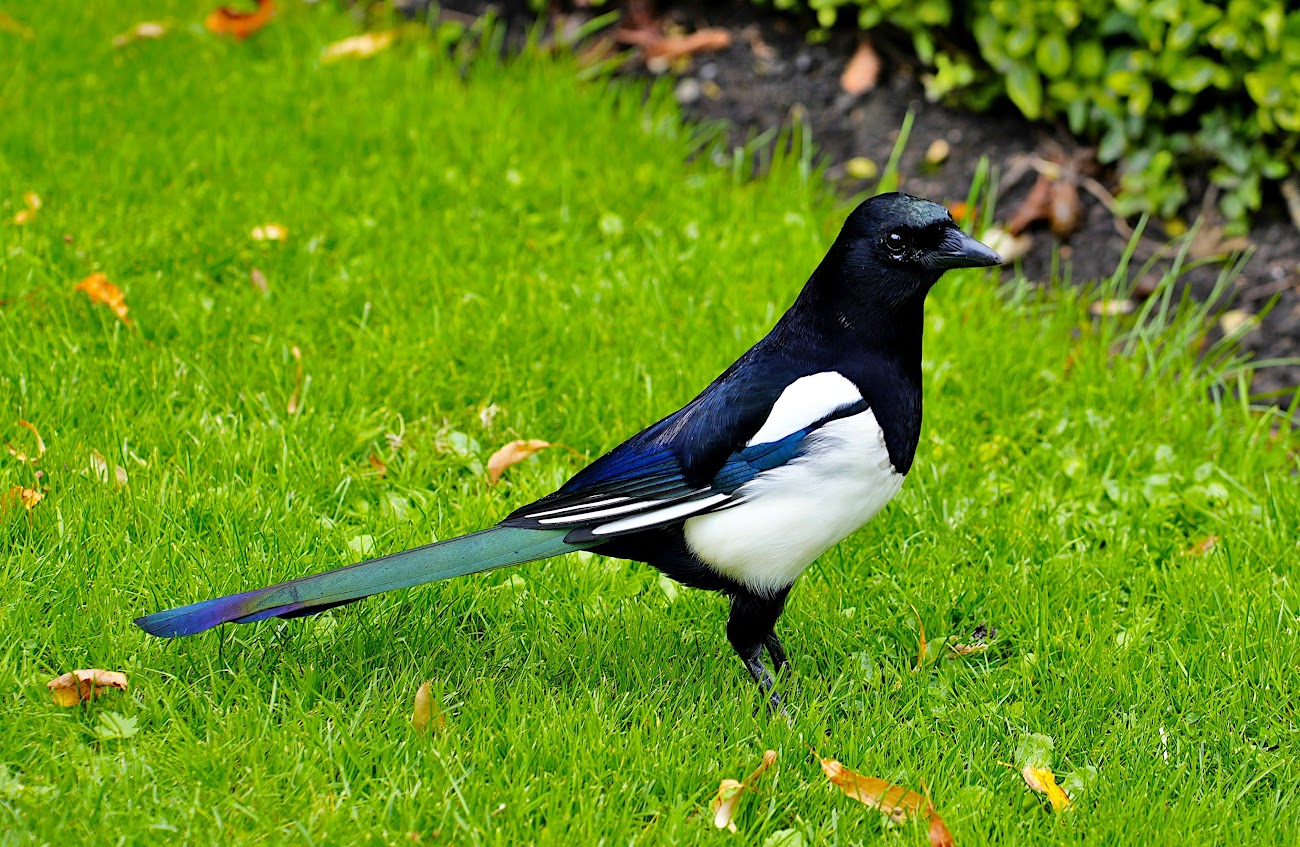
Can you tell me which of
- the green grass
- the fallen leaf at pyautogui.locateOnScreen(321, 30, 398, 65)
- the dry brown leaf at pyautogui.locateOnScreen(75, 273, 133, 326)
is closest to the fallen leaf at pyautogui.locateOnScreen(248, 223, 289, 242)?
the green grass

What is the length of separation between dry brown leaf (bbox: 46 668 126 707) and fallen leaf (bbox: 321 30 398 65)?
3238 millimetres

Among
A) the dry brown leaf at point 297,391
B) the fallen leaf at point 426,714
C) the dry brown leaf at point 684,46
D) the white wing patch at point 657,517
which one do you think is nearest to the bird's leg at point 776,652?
the white wing patch at point 657,517

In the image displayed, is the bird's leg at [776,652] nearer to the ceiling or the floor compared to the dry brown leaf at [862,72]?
nearer to the floor

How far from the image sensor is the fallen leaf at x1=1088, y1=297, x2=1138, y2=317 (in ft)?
13.5

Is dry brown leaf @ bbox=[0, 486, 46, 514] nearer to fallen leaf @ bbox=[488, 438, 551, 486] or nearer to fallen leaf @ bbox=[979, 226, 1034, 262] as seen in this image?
fallen leaf @ bbox=[488, 438, 551, 486]

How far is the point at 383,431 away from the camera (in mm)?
3377

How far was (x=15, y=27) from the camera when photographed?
5.36 meters

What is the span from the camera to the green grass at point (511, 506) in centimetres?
230

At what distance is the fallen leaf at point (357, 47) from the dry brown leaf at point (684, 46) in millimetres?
966

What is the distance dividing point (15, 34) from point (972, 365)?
378cm

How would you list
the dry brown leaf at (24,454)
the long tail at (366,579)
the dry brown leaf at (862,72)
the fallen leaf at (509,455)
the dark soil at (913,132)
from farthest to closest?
the dry brown leaf at (862,72) → the dark soil at (913,132) → the fallen leaf at (509,455) → the dry brown leaf at (24,454) → the long tail at (366,579)

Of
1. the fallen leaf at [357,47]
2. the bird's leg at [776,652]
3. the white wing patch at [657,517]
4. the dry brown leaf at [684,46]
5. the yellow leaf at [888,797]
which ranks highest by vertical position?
the fallen leaf at [357,47]

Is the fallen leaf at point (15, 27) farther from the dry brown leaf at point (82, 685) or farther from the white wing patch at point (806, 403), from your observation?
the white wing patch at point (806, 403)

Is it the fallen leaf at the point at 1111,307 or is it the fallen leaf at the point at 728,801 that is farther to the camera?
the fallen leaf at the point at 1111,307
